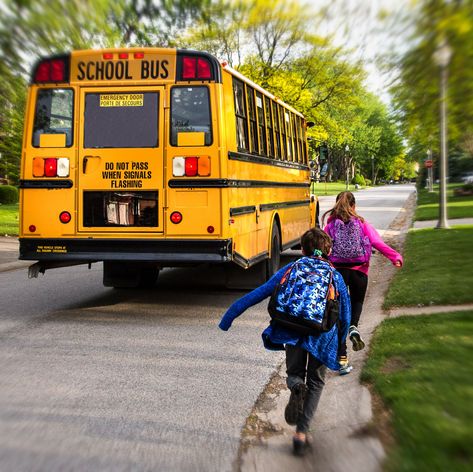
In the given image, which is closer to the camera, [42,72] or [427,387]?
[427,387]

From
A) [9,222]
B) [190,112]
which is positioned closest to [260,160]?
[190,112]

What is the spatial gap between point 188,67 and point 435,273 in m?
5.05

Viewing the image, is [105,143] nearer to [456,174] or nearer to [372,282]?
[372,282]

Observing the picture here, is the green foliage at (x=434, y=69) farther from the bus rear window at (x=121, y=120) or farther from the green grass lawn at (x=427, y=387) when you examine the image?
the bus rear window at (x=121, y=120)

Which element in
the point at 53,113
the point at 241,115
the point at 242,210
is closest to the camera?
the point at 53,113

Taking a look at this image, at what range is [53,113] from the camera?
8516 millimetres

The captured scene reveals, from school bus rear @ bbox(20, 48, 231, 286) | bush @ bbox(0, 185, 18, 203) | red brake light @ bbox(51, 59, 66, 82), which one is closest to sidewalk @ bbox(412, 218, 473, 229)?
school bus rear @ bbox(20, 48, 231, 286)

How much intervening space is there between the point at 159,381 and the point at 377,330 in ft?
8.52

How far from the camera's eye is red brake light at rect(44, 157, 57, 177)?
27.6 ft

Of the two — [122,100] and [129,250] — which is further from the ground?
[122,100]

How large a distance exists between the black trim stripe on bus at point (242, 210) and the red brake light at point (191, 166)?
64cm

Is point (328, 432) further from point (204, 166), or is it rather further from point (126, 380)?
point (204, 166)

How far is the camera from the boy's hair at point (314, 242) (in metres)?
4.42

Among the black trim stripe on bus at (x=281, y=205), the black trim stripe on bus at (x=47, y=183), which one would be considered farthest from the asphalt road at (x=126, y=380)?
the black trim stripe on bus at (x=47, y=183)
